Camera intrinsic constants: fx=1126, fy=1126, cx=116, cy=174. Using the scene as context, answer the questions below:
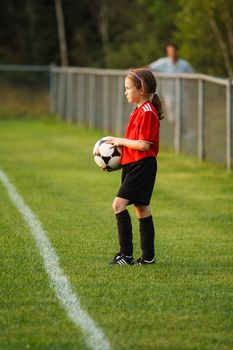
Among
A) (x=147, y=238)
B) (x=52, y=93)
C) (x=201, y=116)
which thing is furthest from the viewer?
(x=52, y=93)

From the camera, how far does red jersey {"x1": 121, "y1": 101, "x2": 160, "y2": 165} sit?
29.1ft

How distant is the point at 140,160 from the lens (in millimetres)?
8992

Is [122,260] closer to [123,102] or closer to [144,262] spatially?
[144,262]

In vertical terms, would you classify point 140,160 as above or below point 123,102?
above

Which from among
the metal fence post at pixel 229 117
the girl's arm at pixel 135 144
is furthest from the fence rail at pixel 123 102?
the girl's arm at pixel 135 144

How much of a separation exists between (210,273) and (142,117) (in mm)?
1337

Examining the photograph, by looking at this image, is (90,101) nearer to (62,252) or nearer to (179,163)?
(179,163)

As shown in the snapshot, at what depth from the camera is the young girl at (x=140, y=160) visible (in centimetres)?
890

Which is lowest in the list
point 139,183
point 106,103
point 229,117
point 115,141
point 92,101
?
point 92,101

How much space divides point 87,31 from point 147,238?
4415cm

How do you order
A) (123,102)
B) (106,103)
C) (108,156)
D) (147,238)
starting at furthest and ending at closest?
(106,103) < (123,102) < (108,156) < (147,238)

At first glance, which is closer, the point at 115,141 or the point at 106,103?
the point at 115,141

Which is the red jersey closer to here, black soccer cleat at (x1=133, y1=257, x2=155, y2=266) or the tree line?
black soccer cleat at (x1=133, y1=257, x2=155, y2=266)

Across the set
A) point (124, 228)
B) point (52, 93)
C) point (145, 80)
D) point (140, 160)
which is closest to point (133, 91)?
point (145, 80)
